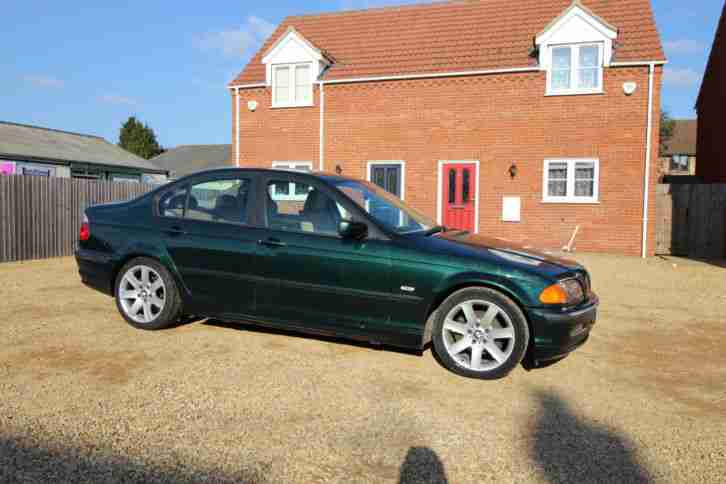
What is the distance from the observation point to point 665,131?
169 feet

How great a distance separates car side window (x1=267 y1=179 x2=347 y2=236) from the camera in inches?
192

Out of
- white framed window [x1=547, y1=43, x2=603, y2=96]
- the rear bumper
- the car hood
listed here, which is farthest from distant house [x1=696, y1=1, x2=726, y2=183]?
the rear bumper

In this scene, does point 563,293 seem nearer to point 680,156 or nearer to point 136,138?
point 680,156

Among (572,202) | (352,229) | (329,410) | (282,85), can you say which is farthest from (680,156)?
(329,410)

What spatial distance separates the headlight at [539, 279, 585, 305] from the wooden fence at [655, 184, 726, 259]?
12.3 metres

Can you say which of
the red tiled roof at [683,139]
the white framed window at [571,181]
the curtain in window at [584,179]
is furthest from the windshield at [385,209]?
the red tiled roof at [683,139]

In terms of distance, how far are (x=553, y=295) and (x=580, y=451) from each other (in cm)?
138

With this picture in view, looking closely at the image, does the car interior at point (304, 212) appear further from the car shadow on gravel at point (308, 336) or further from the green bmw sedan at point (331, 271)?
the car shadow on gravel at point (308, 336)

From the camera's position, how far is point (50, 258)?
39.5 feet

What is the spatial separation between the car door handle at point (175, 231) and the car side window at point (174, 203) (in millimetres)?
146

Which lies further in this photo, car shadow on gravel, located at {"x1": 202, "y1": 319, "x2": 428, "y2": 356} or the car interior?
car shadow on gravel, located at {"x1": 202, "y1": 319, "x2": 428, "y2": 356}

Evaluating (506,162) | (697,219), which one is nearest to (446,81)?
(506,162)

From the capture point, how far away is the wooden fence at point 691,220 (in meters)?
14.5

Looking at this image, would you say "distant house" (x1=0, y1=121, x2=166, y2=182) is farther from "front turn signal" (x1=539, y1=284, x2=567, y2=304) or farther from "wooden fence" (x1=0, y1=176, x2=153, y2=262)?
"front turn signal" (x1=539, y1=284, x2=567, y2=304)
